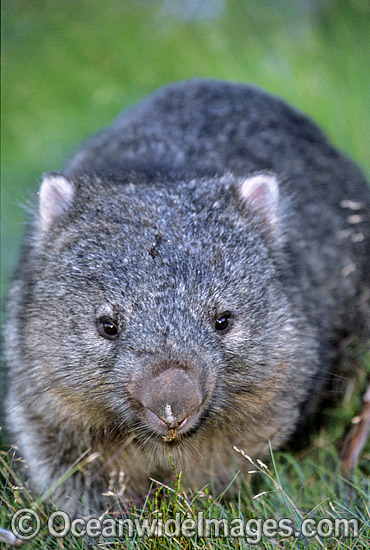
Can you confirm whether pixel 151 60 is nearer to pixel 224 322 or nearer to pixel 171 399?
pixel 224 322

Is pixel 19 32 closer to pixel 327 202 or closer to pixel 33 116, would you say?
pixel 33 116

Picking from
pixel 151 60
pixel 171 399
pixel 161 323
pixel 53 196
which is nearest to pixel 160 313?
pixel 161 323

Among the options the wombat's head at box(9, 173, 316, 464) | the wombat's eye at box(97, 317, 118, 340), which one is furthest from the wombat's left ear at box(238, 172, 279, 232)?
the wombat's eye at box(97, 317, 118, 340)

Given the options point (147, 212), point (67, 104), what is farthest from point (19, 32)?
point (147, 212)

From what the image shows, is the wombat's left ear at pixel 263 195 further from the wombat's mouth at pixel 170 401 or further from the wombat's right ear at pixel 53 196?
the wombat's mouth at pixel 170 401

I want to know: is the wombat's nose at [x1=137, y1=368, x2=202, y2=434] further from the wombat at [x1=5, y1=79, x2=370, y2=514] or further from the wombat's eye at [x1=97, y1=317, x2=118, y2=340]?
the wombat's eye at [x1=97, y1=317, x2=118, y2=340]

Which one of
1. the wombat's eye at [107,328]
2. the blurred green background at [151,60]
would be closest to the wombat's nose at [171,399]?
the wombat's eye at [107,328]

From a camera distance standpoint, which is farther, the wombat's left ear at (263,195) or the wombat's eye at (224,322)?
the wombat's left ear at (263,195)
